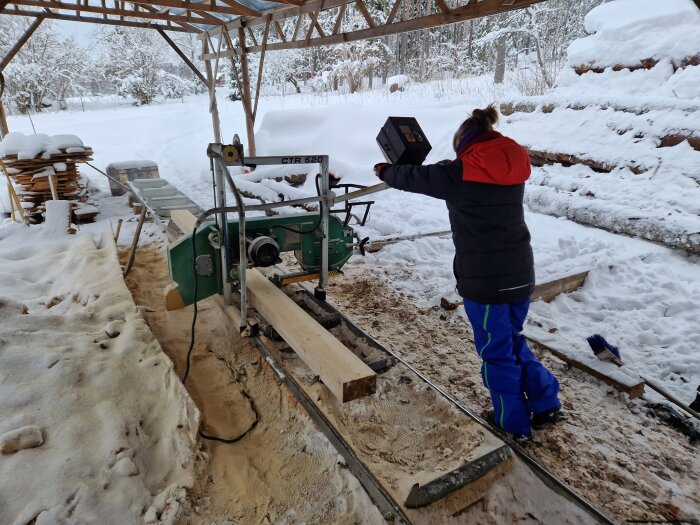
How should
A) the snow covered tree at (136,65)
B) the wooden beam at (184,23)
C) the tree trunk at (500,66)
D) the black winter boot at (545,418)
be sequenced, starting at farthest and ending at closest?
the snow covered tree at (136,65) → the tree trunk at (500,66) → the wooden beam at (184,23) → the black winter boot at (545,418)

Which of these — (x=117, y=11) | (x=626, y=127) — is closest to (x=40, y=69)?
(x=117, y=11)

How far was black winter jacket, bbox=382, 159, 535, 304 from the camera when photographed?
93.3 inches

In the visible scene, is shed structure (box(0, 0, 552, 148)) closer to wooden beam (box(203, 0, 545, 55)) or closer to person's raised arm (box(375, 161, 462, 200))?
wooden beam (box(203, 0, 545, 55))

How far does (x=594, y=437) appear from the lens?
2824 mm

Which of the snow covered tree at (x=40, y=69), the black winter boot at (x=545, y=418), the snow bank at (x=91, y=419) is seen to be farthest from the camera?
the snow covered tree at (x=40, y=69)

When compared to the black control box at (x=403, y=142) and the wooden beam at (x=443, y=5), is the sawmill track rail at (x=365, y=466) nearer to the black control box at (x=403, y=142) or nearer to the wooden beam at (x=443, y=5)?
the black control box at (x=403, y=142)

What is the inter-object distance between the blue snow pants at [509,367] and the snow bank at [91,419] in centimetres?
180

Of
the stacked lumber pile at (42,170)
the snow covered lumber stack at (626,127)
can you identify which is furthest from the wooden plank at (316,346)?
the stacked lumber pile at (42,170)

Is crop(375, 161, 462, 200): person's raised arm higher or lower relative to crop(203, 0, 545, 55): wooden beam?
lower

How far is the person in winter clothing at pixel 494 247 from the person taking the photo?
2.32m

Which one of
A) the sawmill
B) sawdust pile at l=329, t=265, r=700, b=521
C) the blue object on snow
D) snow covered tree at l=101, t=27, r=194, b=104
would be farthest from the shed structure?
snow covered tree at l=101, t=27, r=194, b=104

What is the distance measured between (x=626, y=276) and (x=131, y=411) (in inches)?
191

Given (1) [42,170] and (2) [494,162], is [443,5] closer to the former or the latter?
(2) [494,162]

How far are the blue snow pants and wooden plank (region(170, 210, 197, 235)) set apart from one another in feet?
12.0
